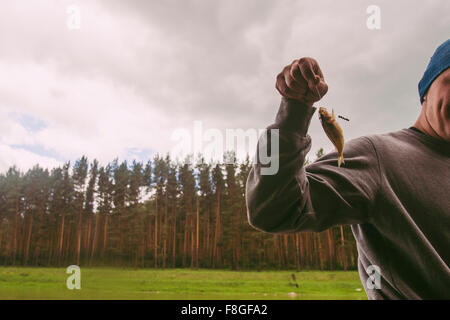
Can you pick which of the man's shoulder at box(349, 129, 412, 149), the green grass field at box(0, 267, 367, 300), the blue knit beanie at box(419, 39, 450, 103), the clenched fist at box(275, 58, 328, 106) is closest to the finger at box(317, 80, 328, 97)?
the clenched fist at box(275, 58, 328, 106)

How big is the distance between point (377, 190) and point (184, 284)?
28.0 meters

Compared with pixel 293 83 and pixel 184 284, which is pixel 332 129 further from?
pixel 184 284

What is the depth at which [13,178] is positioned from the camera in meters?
43.9

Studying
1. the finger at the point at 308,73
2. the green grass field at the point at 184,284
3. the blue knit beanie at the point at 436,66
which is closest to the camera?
the finger at the point at 308,73

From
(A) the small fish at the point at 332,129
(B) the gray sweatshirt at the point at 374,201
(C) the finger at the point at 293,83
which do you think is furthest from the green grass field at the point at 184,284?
(C) the finger at the point at 293,83

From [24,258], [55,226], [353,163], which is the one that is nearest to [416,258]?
[353,163]

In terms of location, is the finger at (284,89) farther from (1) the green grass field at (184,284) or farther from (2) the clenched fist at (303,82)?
(1) the green grass field at (184,284)

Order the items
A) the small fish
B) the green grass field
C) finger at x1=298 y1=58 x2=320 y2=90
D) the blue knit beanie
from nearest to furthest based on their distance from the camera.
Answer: finger at x1=298 y1=58 x2=320 y2=90 < the small fish < the blue knit beanie < the green grass field

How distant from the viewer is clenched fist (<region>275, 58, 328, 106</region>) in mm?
862

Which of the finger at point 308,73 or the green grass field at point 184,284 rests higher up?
the finger at point 308,73

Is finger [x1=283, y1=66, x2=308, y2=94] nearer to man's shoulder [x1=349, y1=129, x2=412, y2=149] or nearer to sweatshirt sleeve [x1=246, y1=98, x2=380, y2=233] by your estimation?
sweatshirt sleeve [x1=246, y1=98, x2=380, y2=233]

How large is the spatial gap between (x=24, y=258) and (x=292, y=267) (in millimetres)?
36555

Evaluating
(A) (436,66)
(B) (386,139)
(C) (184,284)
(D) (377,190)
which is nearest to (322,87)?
(D) (377,190)

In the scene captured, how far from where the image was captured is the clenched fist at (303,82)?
86 centimetres
